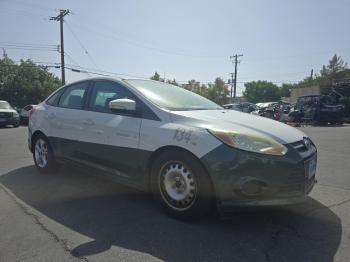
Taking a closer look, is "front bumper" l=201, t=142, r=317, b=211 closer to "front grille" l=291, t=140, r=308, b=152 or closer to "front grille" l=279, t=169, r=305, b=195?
"front grille" l=279, t=169, r=305, b=195

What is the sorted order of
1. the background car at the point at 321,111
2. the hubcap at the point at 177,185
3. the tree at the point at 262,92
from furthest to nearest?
the tree at the point at 262,92 < the background car at the point at 321,111 < the hubcap at the point at 177,185

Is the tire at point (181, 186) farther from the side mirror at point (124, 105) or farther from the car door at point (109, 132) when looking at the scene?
the side mirror at point (124, 105)

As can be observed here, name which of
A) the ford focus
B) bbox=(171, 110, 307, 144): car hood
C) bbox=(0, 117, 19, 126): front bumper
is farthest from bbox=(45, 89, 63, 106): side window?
bbox=(0, 117, 19, 126): front bumper

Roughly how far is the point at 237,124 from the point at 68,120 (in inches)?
104

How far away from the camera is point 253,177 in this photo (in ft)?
10.8

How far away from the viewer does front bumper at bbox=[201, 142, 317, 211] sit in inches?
130

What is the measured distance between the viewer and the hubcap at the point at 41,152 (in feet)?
19.1

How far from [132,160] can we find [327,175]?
3.57 meters

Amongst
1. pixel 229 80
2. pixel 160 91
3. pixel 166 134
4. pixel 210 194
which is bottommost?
pixel 210 194

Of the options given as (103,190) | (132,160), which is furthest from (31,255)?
(103,190)

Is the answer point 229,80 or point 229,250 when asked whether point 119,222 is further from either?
point 229,80

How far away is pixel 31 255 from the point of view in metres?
2.96

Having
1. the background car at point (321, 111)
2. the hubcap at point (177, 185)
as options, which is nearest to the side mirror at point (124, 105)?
the hubcap at point (177, 185)

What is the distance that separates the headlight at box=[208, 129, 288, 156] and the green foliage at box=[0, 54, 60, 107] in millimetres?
42711
